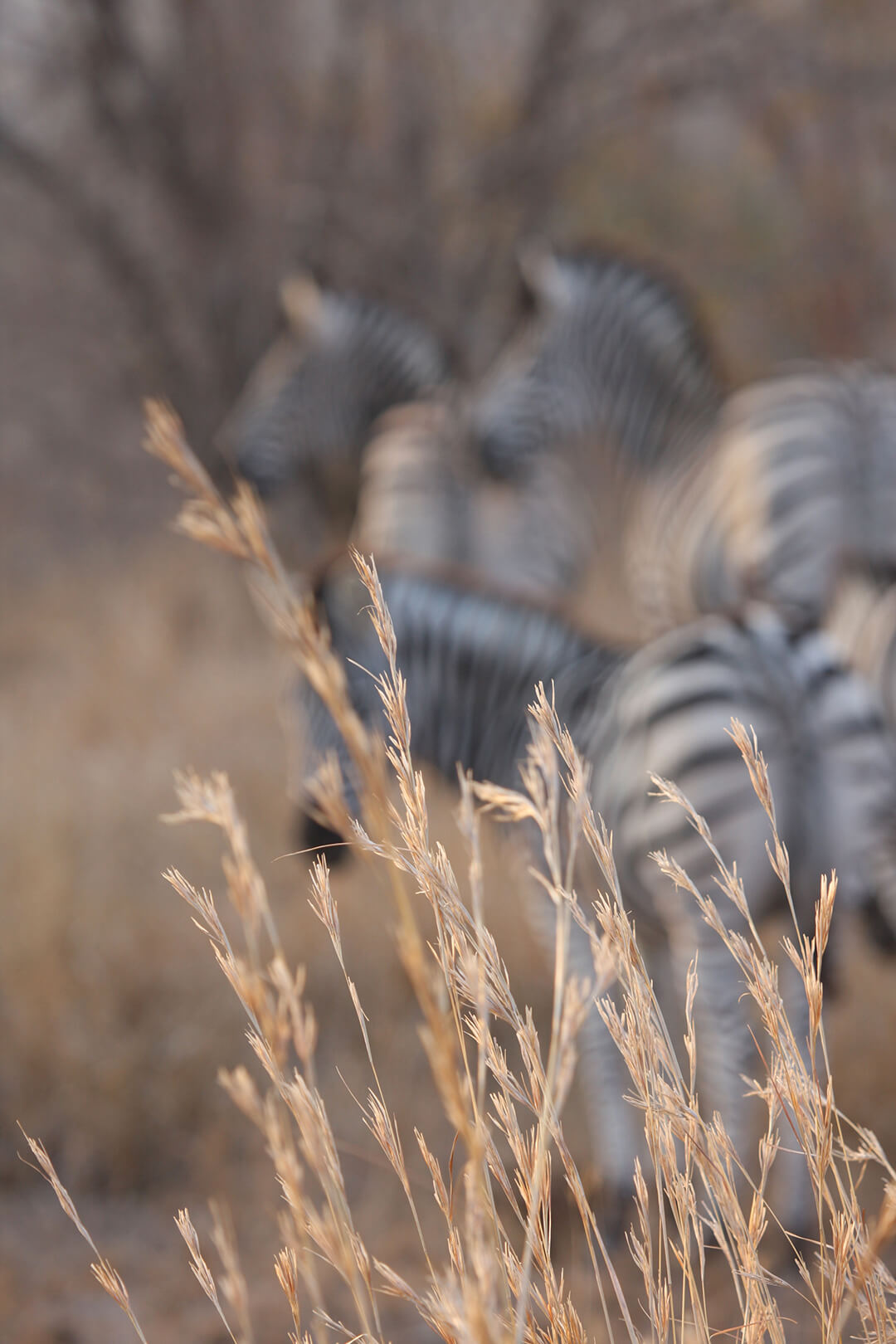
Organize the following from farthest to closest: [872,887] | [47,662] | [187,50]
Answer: [187,50] < [47,662] < [872,887]

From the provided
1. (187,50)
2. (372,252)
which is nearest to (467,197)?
(372,252)

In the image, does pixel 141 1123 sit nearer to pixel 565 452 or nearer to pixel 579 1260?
pixel 579 1260

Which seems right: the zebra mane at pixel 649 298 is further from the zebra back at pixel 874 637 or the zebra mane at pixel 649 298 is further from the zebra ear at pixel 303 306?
the zebra back at pixel 874 637

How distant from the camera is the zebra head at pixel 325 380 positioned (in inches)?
213

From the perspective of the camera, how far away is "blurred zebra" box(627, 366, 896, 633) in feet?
10.8

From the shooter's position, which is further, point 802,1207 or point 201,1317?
point 802,1207

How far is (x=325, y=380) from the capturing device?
18.2 feet

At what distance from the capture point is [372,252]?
7066 mm

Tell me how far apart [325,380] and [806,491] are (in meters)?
→ 3.04

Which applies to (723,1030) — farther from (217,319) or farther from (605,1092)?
(217,319)

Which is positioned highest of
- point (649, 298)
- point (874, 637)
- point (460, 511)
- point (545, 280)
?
point (649, 298)

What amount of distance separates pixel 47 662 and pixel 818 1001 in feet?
19.6

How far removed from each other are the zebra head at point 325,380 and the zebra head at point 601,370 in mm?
1070

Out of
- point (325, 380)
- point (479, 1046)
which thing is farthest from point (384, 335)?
point (479, 1046)
